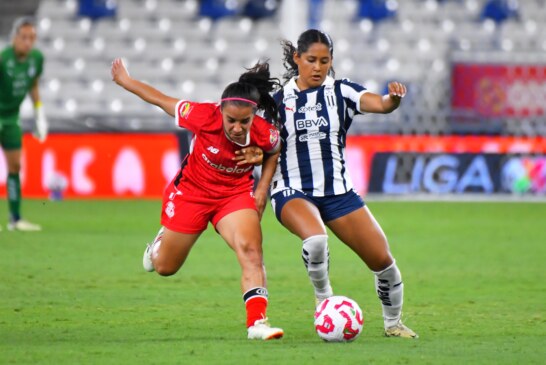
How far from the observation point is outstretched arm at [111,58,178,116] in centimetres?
743

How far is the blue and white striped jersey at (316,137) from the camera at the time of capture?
7.52 metres

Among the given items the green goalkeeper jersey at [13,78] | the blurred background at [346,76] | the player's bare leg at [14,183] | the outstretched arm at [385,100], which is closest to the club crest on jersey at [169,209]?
the outstretched arm at [385,100]

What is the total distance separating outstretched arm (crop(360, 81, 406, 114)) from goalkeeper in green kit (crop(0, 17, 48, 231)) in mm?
7506

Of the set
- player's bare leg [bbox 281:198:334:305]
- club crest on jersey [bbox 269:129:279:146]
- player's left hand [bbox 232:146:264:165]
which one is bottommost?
player's bare leg [bbox 281:198:334:305]

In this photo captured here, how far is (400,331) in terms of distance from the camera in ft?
24.1

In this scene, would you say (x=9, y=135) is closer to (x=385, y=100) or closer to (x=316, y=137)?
(x=316, y=137)

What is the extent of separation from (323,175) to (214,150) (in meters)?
0.72

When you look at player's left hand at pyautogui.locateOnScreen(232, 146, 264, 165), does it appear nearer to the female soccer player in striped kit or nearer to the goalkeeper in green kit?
the female soccer player in striped kit

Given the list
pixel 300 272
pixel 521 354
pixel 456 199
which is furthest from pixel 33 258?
pixel 456 199

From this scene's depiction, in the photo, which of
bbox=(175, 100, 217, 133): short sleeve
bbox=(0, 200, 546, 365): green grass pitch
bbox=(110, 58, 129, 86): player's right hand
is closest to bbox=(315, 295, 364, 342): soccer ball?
bbox=(0, 200, 546, 365): green grass pitch

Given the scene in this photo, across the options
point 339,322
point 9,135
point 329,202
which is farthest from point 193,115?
point 9,135

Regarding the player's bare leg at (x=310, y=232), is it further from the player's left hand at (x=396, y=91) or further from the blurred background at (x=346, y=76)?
the blurred background at (x=346, y=76)

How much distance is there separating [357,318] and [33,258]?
5605 mm

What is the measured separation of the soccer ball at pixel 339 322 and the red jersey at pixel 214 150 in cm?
104
